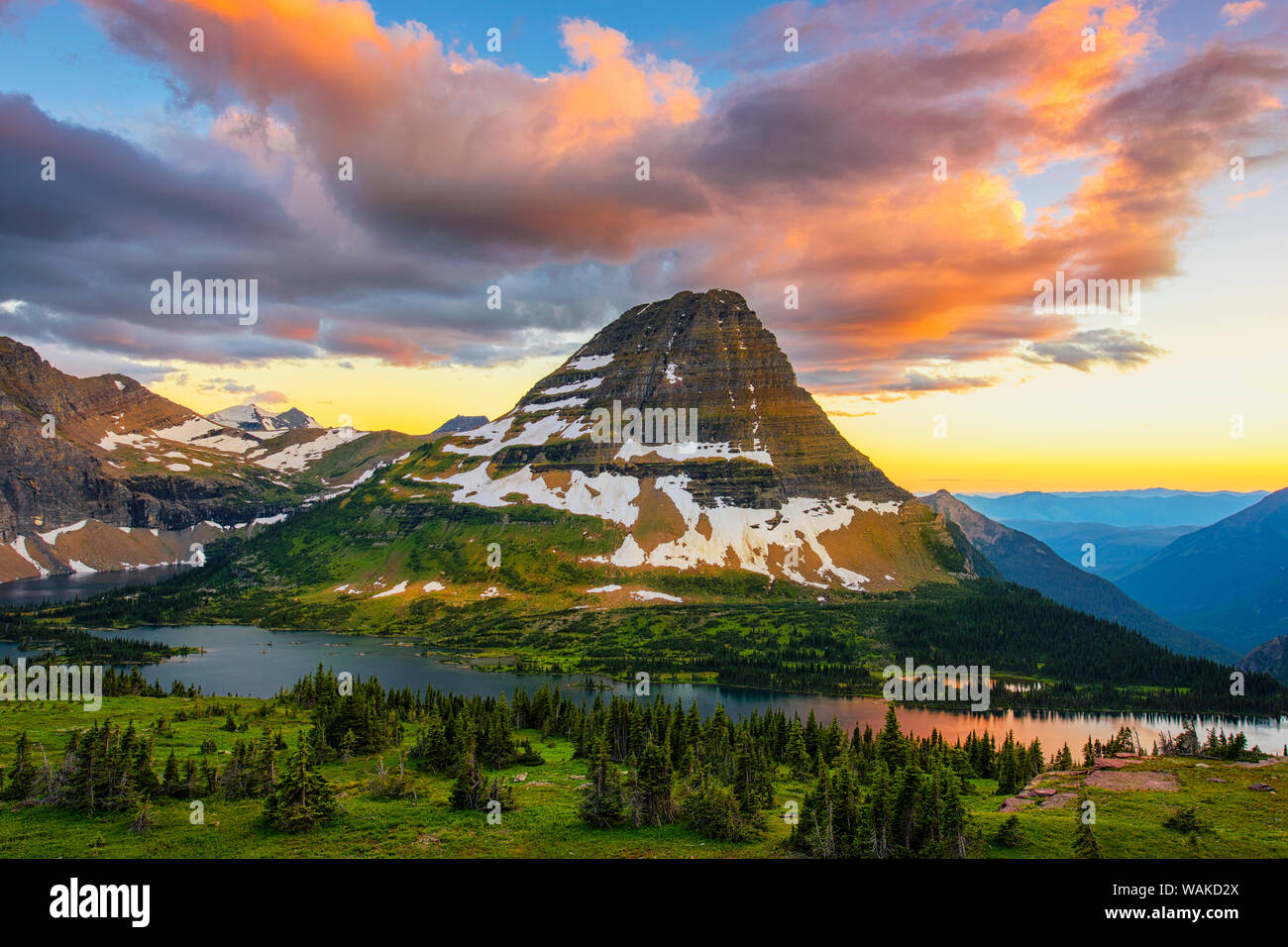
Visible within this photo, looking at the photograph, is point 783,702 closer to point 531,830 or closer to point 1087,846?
point 531,830

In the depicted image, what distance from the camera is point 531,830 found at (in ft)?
193

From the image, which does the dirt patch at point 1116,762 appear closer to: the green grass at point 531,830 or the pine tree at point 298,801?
the green grass at point 531,830

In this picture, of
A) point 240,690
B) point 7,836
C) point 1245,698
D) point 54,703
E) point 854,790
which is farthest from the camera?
point 1245,698

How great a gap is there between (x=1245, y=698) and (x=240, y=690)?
238 metres

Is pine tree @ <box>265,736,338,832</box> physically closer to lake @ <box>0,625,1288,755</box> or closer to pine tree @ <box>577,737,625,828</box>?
pine tree @ <box>577,737,625,828</box>

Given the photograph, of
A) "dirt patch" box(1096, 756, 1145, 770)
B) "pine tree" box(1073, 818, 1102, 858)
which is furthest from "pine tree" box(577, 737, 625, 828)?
"dirt patch" box(1096, 756, 1145, 770)

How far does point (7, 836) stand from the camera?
53.6 m

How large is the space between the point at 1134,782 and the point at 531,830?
2169 inches

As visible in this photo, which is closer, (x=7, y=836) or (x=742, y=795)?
(x=7, y=836)

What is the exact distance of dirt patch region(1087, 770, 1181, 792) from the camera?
68.4 meters

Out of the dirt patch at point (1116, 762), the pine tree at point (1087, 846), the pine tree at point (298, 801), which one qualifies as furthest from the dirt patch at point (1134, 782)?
the pine tree at point (298, 801)

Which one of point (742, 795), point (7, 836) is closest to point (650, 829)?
point (742, 795)
